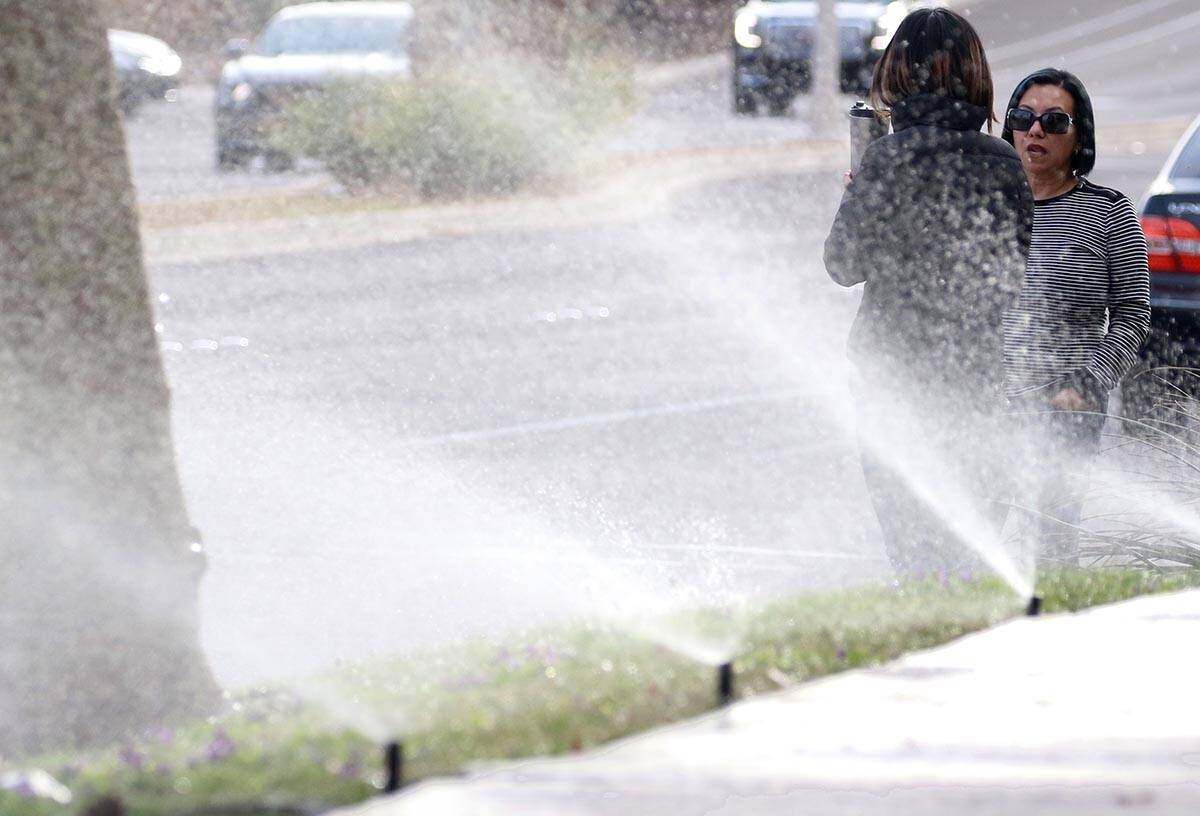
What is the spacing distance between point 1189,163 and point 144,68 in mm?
30683

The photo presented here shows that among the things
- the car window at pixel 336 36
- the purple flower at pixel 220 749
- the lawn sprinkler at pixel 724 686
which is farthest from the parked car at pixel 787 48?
the purple flower at pixel 220 749

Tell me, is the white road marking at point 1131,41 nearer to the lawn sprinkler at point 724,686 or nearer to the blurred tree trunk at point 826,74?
the blurred tree trunk at point 826,74

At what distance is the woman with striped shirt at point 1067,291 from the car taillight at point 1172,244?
7.37 feet

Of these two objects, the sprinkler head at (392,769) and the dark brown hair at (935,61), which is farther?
the dark brown hair at (935,61)

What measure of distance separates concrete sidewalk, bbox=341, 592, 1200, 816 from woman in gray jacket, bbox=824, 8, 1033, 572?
2.01ft

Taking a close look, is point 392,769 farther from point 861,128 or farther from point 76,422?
point 861,128

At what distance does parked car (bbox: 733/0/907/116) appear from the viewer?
29391 millimetres

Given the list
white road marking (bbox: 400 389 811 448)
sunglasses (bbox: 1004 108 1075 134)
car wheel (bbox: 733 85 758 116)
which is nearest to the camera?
sunglasses (bbox: 1004 108 1075 134)

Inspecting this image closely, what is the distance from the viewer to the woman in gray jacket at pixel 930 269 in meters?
5.20

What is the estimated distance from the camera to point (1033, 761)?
3.98 metres

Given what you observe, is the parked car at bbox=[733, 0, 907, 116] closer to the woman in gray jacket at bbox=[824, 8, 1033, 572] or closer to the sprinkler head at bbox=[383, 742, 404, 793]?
the woman in gray jacket at bbox=[824, 8, 1033, 572]

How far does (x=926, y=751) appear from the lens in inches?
158

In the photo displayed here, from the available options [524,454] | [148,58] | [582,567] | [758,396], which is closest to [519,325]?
[758,396]

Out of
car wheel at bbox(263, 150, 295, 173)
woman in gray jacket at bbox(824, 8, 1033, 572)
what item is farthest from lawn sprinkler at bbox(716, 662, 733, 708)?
car wheel at bbox(263, 150, 295, 173)
